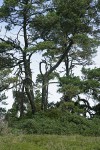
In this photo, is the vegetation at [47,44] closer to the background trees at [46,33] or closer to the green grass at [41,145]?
the background trees at [46,33]

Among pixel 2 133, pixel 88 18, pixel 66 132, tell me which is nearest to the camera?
pixel 2 133

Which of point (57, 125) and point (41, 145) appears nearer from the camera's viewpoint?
point (41, 145)

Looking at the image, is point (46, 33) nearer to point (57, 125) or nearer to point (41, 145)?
point (57, 125)

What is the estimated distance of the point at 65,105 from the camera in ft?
110

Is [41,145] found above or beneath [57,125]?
beneath

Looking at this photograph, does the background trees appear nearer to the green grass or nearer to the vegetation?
the vegetation

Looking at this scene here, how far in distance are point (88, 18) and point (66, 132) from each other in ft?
39.2

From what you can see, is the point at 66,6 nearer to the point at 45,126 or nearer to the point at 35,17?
the point at 35,17

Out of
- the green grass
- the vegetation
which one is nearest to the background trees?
the vegetation

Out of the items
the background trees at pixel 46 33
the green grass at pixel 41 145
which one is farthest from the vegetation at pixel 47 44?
the green grass at pixel 41 145

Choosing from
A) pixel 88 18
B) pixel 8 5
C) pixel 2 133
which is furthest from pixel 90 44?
pixel 2 133

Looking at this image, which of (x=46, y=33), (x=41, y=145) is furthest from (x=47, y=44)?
(x=41, y=145)

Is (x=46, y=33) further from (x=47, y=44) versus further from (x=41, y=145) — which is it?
(x=41, y=145)

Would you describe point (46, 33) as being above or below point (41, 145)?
above
